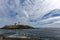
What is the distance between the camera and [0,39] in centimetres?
1852

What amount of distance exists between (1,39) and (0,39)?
0.58 feet

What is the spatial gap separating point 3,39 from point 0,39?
0.53m

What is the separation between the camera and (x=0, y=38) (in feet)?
61.0

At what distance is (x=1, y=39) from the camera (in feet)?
61.2

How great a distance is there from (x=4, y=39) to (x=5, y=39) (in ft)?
0.45

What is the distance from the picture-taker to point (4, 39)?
19031 millimetres

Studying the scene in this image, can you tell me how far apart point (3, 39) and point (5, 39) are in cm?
28

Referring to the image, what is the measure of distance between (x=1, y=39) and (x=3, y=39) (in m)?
0.36

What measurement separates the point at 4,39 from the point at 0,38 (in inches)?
26.2

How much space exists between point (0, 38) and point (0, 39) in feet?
0.48

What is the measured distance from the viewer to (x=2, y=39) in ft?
61.8

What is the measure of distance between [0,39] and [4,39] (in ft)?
2.24

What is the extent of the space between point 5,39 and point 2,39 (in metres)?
0.43
